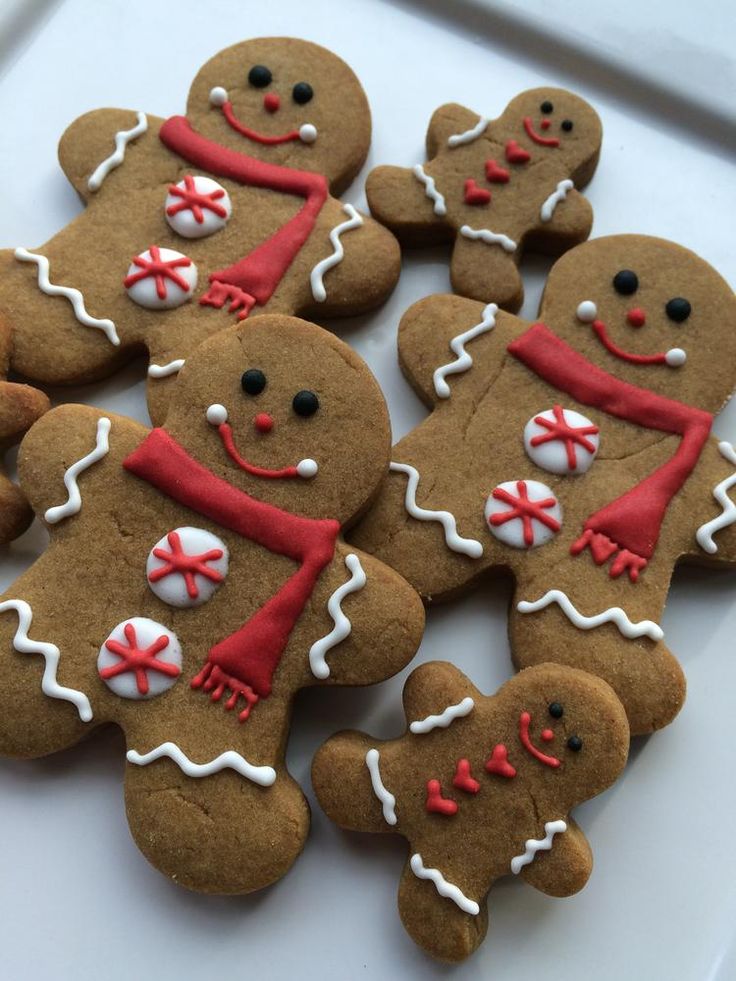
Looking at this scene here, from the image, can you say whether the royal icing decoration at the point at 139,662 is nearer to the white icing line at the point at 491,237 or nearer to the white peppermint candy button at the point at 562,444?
the white peppermint candy button at the point at 562,444

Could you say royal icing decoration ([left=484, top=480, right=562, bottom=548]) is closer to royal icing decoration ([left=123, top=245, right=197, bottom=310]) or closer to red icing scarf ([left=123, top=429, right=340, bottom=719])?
red icing scarf ([left=123, top=429, right=340, bottom=719])

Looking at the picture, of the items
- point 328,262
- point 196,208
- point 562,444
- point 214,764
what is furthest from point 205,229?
point 214,764

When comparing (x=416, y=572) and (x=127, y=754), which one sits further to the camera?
(x=416, y=572)

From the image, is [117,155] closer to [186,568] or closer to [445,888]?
[186,568]

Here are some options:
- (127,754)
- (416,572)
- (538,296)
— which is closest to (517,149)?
(538,296)

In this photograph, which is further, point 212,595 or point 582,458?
point 582,458

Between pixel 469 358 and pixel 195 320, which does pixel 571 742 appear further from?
pixel 195 320
